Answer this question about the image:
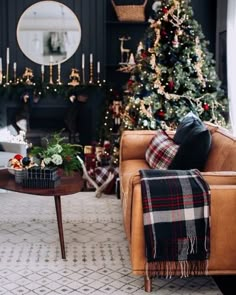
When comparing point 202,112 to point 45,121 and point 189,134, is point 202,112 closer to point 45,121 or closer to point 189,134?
point 189,134

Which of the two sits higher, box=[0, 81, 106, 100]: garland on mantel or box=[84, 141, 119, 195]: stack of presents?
box=[0, 81, 106, 100]: garland on mantel

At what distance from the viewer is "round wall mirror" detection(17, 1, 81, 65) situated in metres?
6.82

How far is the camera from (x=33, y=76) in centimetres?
684

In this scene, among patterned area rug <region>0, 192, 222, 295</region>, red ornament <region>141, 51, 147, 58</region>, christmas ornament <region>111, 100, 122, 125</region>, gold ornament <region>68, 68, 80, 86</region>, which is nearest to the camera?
patterned area rug <region>0, 192, 222, 295</region>

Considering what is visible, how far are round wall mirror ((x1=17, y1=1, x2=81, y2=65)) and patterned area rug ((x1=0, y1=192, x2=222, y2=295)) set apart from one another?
2.67 meters

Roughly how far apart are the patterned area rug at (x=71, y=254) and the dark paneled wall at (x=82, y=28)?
2.62 m

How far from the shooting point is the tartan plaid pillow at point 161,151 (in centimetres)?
400

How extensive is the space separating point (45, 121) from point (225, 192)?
15.2ft

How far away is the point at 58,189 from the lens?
3.50 m

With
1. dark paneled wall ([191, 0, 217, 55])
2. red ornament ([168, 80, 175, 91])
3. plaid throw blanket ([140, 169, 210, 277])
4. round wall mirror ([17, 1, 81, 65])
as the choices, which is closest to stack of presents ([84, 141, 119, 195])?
red ornament ([168, 80, 175, 91])

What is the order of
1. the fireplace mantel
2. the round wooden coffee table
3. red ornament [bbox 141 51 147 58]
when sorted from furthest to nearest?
the fireplace mantel
red ornament [bbox 141 51 147 58]
the round wooden coffee table

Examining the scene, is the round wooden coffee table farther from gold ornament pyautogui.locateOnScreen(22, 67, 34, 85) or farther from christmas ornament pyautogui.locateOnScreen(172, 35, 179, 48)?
gold ornament pyautogui.locateOnScreen(22, 67, 34, 85)

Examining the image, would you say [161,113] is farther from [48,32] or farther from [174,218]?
[174,218]

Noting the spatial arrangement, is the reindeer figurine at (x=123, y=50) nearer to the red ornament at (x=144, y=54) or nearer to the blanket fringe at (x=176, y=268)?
the red ornament at (x=144, y=54)
